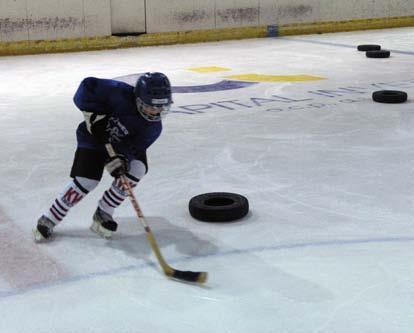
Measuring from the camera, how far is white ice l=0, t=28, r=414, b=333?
1.80m

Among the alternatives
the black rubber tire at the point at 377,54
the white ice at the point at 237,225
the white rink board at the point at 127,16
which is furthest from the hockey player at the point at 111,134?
the white rink board at the point at 127,16

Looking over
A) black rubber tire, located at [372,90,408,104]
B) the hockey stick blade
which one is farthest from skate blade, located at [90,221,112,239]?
black rubber tire, located at [372,90,408,104]

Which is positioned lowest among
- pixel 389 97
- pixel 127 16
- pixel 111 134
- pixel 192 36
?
pixel 389 97

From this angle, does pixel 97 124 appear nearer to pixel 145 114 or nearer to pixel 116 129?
pixel 116 129

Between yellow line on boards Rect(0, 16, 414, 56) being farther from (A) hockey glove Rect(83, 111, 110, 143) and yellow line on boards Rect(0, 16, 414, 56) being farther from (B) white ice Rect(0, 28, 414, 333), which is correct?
(A) hockey glove Rect(83, 111, 110, 143)

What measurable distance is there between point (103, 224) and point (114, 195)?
0.37 ft

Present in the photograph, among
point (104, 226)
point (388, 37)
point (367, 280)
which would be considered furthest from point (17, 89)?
point (388, 37)

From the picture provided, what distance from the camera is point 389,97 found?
461 centimetres

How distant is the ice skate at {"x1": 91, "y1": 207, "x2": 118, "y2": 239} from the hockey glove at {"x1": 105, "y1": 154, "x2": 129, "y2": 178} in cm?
26

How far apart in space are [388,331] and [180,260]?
2.35 feet

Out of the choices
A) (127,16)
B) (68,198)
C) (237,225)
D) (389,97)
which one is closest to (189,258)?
(237,225)

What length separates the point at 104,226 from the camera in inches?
92.1

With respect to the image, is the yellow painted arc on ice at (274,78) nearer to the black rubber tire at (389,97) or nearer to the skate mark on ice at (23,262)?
the black rubber tire at (389,97)

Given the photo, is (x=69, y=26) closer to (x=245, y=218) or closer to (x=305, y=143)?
(x=305, y=143)
